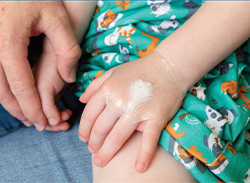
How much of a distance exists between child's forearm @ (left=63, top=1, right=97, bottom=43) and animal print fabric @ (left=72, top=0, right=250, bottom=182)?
0.13 ft

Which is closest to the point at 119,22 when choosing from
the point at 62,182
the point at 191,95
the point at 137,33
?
the point at 137,33

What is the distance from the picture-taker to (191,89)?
759 mm

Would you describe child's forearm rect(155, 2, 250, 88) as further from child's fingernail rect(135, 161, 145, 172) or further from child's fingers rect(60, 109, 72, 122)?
child's fingers rect(60, 109, 72, 122)

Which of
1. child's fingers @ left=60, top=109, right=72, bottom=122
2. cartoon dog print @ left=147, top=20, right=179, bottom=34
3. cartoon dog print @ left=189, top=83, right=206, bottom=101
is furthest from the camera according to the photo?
child's fingers @ left=60, top=109, right=72, bottom=122

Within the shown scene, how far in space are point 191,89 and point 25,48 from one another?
22.5 inches

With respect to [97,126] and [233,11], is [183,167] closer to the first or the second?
[97,126]

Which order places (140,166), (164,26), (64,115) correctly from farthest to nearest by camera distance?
(64,115), (164,26), (140,166)

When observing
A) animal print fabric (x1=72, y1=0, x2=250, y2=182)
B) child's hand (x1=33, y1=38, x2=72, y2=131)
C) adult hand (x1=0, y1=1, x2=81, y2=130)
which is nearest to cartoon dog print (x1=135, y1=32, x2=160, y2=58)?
animal print fabric (x1=72, y1=0, x2=250, y2=182)

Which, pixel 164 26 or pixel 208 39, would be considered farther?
pixel 164 26

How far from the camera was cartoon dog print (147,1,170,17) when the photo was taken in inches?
32.7

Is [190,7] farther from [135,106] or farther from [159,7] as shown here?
[135,106]

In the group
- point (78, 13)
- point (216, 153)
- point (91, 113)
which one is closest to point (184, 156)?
point (216, 153)

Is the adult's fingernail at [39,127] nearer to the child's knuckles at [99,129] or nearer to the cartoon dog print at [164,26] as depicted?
the child's knuckles at [99,129]

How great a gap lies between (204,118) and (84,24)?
1.98 ft
